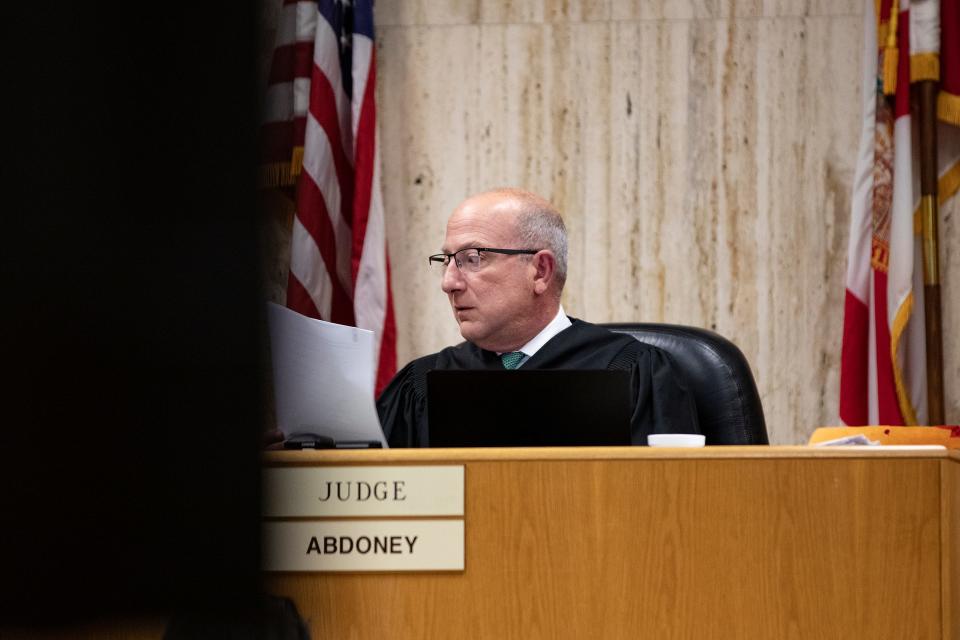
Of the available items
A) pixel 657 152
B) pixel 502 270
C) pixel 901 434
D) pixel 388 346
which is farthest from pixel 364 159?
pixel 901 434

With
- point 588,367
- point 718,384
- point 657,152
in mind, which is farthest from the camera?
point 657,152

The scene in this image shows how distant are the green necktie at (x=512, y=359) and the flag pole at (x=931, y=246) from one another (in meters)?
1.85

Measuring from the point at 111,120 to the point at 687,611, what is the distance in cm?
146

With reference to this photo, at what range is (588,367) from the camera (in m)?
3.37

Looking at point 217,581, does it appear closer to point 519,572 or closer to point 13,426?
point 13,426

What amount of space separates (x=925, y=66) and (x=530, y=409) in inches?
113

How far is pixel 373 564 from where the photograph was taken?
177 centimetres

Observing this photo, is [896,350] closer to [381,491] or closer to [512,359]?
[512,359]

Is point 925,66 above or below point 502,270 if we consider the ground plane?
above

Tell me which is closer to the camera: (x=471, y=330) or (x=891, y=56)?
(x=471, y=330)

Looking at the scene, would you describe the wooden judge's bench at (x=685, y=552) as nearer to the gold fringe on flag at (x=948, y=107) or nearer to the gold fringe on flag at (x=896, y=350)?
the gold fringe on flag at (x=896, y=350)

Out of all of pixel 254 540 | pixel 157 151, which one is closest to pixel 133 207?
pixel 157 151

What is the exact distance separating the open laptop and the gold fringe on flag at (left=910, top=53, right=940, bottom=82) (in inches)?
108

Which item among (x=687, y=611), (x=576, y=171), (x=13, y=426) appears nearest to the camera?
(x=13, y=426)
